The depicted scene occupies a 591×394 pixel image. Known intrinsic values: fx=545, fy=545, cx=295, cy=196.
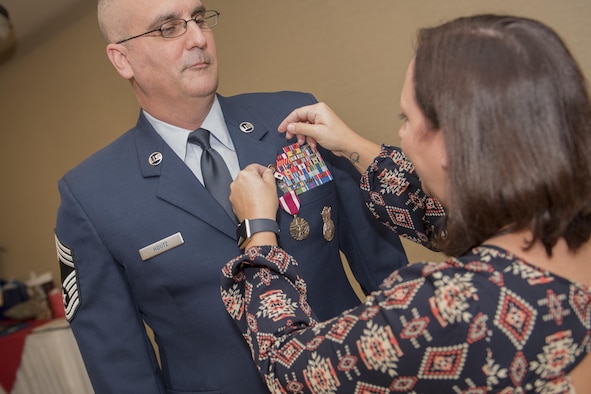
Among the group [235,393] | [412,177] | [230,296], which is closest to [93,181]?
[230,296]

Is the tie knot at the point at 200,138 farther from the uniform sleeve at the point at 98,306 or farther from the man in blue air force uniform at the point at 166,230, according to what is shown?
the uniform sleeve at the point at 98,306

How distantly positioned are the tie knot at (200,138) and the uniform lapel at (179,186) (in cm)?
7

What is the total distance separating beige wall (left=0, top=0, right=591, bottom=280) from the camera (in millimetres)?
2303

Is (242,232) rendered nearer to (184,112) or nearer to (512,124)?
(184,112)

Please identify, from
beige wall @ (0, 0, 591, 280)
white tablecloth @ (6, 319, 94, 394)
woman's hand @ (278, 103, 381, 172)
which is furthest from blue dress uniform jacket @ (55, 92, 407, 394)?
white tablecloth @ (6, 319, 94, 394)

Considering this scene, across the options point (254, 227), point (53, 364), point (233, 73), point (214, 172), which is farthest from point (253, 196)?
point (53, 364)

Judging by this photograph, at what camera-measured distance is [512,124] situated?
2.77ft

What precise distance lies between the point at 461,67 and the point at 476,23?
10 cm

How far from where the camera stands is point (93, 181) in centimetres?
136

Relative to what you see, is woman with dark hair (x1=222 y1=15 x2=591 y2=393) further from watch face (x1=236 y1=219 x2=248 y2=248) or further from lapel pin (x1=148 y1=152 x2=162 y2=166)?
lapel pin (x1=148 y1=152 x2=162 y2=166)

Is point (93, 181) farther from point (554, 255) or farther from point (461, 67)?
point (554, 255)

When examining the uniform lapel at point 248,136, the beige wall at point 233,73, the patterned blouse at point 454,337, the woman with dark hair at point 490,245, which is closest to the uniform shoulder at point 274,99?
the uniform lapel at point 248,136

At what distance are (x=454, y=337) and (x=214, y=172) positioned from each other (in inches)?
30.3

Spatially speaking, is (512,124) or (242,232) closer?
(512,124)
